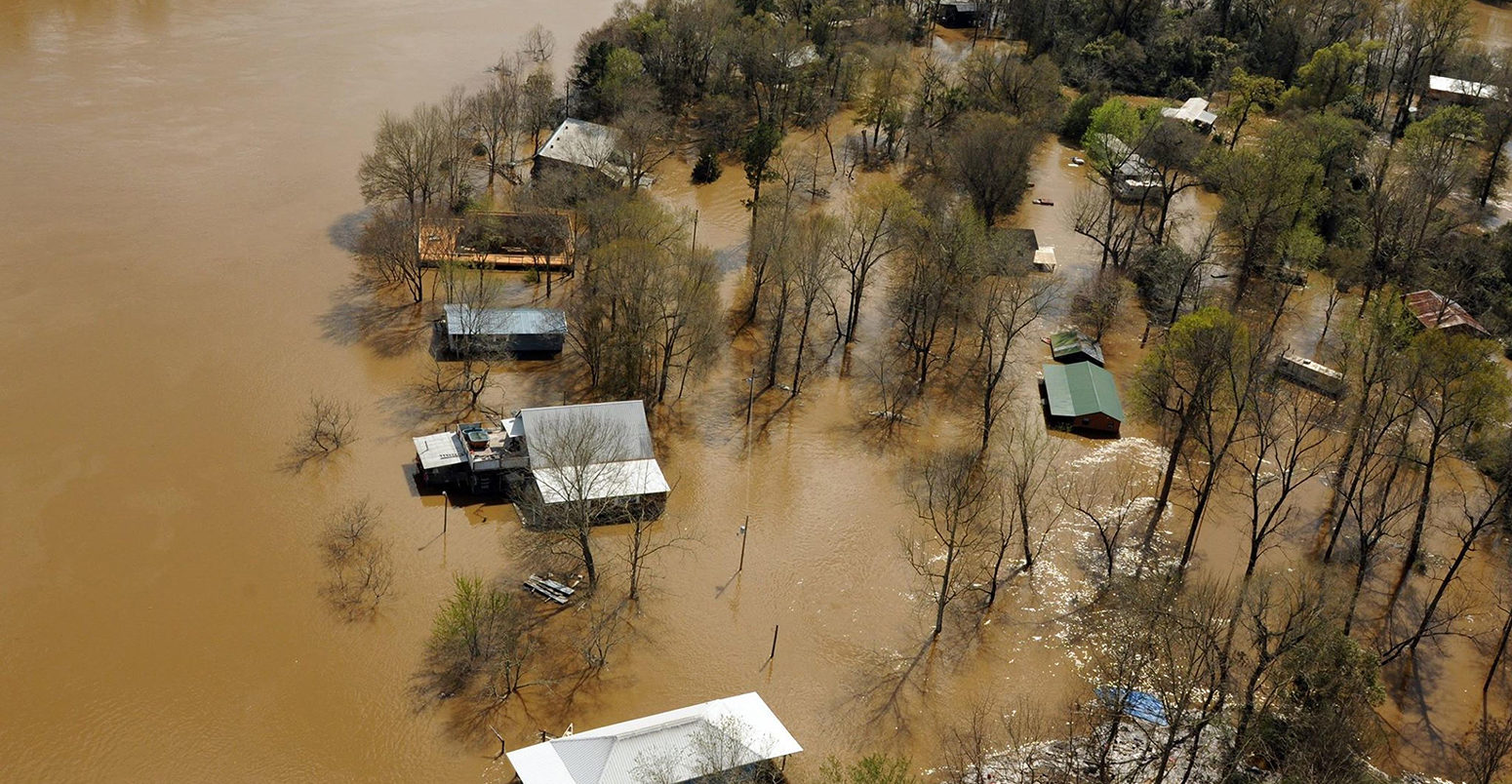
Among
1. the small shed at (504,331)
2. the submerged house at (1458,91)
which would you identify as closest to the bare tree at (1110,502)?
the small shed at (504,331)

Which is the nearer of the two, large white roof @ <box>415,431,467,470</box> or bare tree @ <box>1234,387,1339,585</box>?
large white roof @ <box>415,431,467,470</box>

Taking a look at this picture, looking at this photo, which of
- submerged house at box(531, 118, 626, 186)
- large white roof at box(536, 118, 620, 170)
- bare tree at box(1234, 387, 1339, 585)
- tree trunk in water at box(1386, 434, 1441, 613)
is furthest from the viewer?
large white roof at box(536, 118, 620, 170)

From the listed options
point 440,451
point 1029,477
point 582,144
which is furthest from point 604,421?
point 582,144

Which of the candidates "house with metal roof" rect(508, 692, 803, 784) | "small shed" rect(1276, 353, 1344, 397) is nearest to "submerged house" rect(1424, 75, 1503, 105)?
"small shed" rect(1276, 353, 1344, 397)

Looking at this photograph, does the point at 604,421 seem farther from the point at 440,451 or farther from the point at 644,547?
the point at 440,451

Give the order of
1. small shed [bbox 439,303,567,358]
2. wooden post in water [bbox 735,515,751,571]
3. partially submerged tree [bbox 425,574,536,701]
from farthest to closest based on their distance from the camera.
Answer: small shed [bbox 439,303,567,358] → wooden post in water [bbox 735,515,751,571] → partially submerged tree [bbox 425,574,536,701]

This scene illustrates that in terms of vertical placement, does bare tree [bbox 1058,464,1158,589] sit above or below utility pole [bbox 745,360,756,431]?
below

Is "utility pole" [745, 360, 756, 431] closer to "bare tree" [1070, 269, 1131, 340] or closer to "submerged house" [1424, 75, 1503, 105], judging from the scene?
"bare tree" [1070, 269, 1131, 340]
